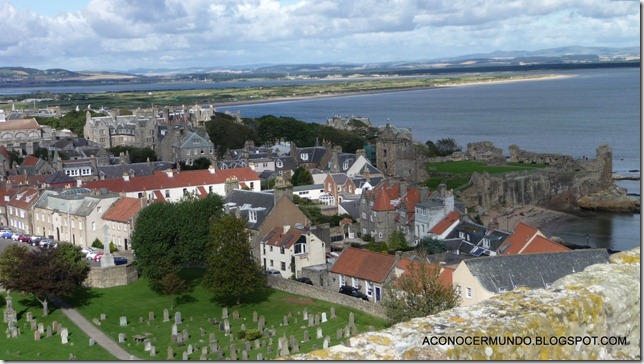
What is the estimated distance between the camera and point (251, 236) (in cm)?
4453

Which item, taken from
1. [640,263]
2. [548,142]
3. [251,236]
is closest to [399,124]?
[548,142]

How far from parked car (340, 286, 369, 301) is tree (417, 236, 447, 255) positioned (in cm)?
606

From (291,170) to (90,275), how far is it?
118ft

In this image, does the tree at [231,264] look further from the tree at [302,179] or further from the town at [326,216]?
the tree at [302,179]

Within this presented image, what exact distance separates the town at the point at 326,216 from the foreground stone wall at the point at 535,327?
21.9 feet

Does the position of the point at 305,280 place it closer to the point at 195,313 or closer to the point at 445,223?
Result: the point at 195,313

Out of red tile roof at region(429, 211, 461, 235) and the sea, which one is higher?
red tile roof at region(429, 211, 461, 235)

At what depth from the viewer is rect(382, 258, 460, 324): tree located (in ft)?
90.7

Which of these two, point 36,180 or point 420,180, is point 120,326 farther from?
point 420,180

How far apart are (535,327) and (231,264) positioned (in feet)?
100

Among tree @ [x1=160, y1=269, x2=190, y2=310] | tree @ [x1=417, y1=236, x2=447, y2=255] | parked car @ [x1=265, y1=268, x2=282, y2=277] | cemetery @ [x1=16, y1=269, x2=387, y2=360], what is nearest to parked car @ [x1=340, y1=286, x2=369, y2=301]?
cemetery @ [x1=16, y1=269, x2=387, y2=360]

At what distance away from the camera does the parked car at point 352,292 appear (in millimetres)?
36250

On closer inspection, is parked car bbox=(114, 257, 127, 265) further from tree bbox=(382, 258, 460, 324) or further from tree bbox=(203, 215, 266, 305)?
tree bbox=(382, 258, 460, 324)

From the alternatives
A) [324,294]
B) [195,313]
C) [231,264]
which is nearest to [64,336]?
[195,313]
